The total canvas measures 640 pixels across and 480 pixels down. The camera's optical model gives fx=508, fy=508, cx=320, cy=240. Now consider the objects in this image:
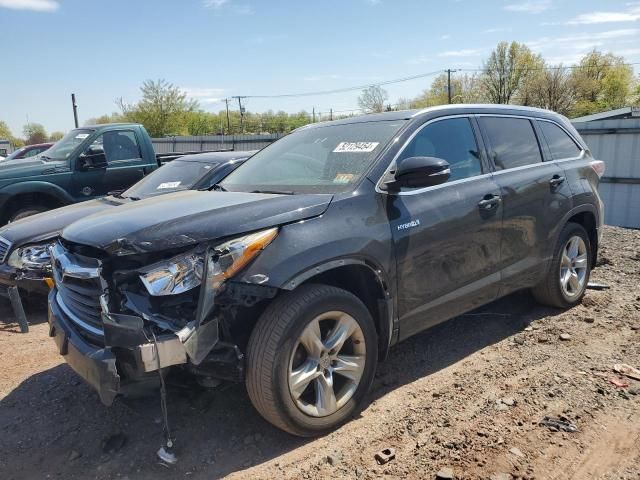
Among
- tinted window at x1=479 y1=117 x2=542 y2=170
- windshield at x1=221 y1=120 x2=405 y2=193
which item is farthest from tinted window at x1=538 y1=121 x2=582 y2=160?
windshield at x1=221 y1=120 x2=405 y2=193

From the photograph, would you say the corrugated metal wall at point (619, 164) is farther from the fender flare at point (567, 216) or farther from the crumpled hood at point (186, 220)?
the crumpled hood at point (186, 220)

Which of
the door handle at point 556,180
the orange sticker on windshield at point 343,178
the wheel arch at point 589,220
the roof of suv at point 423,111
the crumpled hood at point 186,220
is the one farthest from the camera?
the wheel arch at point 589,220

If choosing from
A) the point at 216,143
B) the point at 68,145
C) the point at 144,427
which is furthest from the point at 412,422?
the point at 216,143

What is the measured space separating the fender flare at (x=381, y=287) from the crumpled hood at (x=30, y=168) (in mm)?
6262

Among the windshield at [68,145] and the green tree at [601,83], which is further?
the green tree at [601,83]

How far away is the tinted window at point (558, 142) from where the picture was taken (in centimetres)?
473

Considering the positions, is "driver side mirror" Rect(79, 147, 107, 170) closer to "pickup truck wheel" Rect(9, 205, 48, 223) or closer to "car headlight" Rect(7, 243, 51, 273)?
"pickup truck wheel" Rect(9, 205, 48, 223)

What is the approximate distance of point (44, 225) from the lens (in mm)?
5504

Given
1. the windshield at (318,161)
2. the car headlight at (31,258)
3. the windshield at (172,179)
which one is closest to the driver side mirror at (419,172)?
the windshield at (318,161)

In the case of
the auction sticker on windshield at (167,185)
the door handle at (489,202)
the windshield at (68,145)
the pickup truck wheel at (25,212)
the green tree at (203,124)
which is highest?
the green tree at (203,124)

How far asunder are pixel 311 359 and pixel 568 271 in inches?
123

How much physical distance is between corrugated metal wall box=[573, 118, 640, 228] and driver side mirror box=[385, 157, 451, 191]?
36.4 ft

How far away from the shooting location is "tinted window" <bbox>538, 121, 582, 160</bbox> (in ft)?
15.5

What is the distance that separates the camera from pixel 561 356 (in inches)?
155
